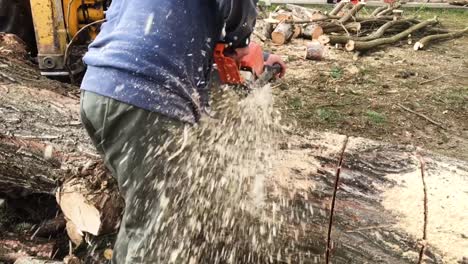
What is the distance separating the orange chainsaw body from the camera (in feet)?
7.97

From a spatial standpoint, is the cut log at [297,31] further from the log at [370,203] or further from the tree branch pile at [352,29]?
the log at [370,203]

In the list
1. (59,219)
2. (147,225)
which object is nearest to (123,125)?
(147,225)

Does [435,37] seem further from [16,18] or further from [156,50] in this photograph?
[156,50]

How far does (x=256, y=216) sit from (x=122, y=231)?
0.62 m

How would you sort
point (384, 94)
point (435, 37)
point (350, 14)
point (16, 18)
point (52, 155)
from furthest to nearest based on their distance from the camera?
point (350, 14) → point (435, 37) → point (384, 94) → point (16, 18) → point (52, 155)

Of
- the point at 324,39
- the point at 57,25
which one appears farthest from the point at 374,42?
the point at 57,25

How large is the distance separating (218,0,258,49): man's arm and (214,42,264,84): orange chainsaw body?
0.22 feet

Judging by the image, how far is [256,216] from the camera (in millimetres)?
2404

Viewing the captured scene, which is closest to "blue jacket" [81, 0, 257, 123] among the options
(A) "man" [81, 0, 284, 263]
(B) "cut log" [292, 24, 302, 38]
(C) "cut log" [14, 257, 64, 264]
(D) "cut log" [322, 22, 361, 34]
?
(A) "man" [81, 0, 284, 263]

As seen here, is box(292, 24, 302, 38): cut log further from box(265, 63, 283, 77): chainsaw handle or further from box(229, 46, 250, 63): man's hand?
box(229, 46, 250, 63): man's hand

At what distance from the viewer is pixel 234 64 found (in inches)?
97.1

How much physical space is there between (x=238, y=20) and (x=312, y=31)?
5.73 meters

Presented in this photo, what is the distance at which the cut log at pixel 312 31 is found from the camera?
7.72 meters

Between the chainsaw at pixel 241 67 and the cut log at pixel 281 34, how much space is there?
16.0 feet
